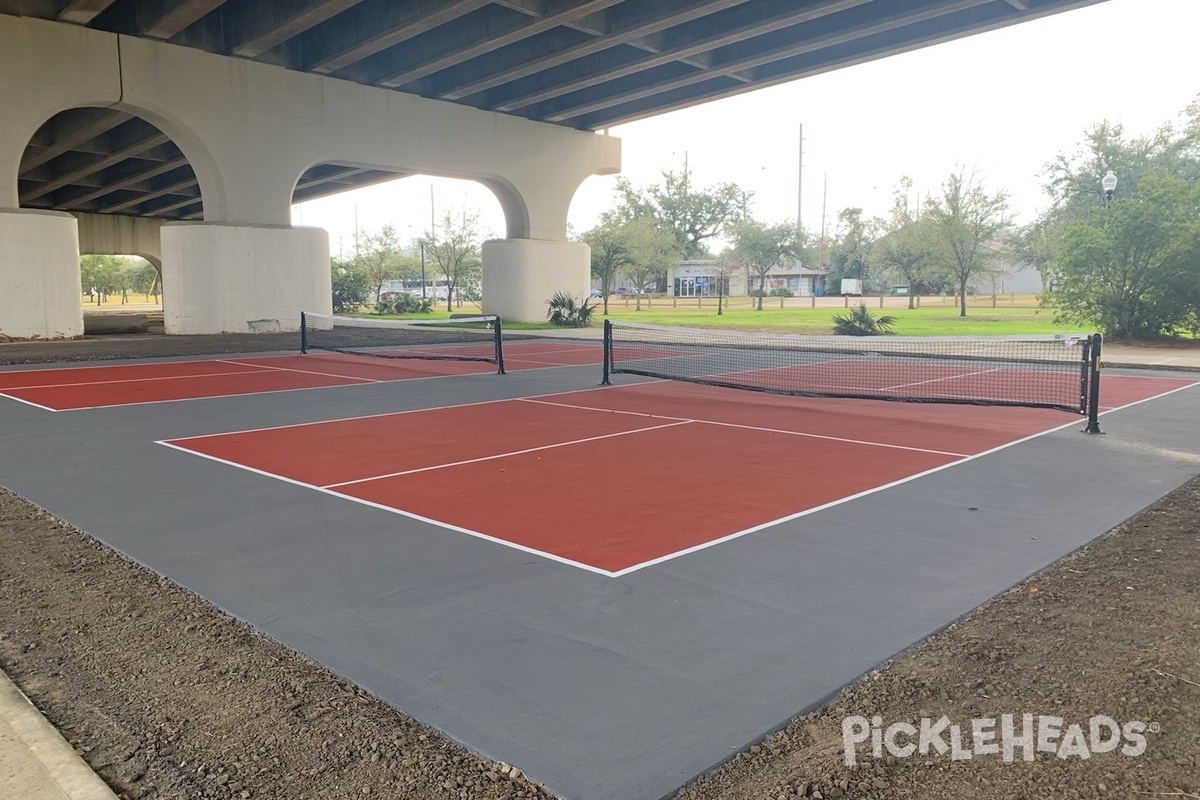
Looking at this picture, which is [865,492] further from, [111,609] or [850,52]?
[850,52]

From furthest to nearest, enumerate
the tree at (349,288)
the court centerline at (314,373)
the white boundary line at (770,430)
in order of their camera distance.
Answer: the tree at (349,288) < the court centerline at (314,373) < the white boundary line at (770,430)

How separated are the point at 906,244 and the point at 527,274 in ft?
77.4

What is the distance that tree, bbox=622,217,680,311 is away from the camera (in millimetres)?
52250

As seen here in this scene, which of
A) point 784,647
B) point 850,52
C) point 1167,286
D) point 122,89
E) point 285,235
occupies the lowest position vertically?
point 784,647

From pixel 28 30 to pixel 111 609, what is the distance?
22.1m

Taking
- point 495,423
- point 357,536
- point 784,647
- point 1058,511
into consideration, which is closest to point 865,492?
point 1058,511

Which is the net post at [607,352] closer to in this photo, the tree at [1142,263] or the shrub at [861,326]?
the tree at [1142,263]

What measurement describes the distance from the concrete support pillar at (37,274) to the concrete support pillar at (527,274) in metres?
15.6

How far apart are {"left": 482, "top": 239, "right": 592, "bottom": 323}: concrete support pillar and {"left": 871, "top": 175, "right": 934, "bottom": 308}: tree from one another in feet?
61.5

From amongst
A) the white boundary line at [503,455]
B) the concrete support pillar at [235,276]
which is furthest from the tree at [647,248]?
the white boundary line at [503,455]

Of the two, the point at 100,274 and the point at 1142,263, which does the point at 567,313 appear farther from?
the point at 100,274

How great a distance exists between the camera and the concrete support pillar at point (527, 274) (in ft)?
112

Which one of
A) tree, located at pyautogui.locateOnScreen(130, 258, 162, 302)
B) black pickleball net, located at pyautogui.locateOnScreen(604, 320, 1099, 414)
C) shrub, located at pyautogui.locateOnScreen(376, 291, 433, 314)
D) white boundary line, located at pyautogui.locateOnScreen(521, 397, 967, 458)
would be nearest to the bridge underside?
black pickleball net, located at pyautogui.locateOnScreen(604, 320, 1099, 414)

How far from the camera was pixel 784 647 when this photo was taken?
380cm
